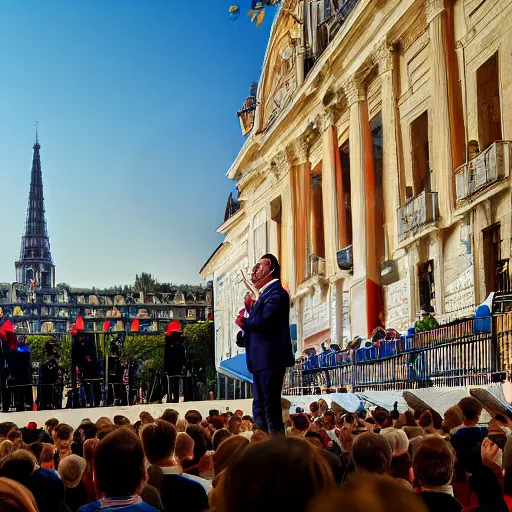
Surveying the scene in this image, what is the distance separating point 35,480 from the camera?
5.27m

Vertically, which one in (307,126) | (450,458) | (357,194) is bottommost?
(450,458)

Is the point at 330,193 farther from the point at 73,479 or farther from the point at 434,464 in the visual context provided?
the point at 434,464

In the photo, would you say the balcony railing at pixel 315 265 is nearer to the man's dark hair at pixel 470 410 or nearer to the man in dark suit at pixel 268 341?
the man in dark suit at pixel 268 341

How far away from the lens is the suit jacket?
30.2 feet

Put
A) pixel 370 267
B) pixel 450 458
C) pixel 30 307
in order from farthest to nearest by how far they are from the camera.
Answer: pixel 30 307
pixel 370 267
pixel 450 458

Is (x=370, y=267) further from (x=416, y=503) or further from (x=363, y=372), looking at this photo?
(x=416, y=503)

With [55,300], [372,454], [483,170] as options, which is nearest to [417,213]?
[483,170]

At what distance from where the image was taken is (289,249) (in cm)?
2836

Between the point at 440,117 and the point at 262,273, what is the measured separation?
8.84 metres

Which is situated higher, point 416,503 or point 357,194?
point 357,194

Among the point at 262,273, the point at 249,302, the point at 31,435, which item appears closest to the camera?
the point at 262,273

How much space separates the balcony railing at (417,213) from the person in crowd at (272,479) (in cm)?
1540

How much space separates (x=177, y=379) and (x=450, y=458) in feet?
59.8

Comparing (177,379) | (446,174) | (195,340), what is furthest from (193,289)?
(446,174)
